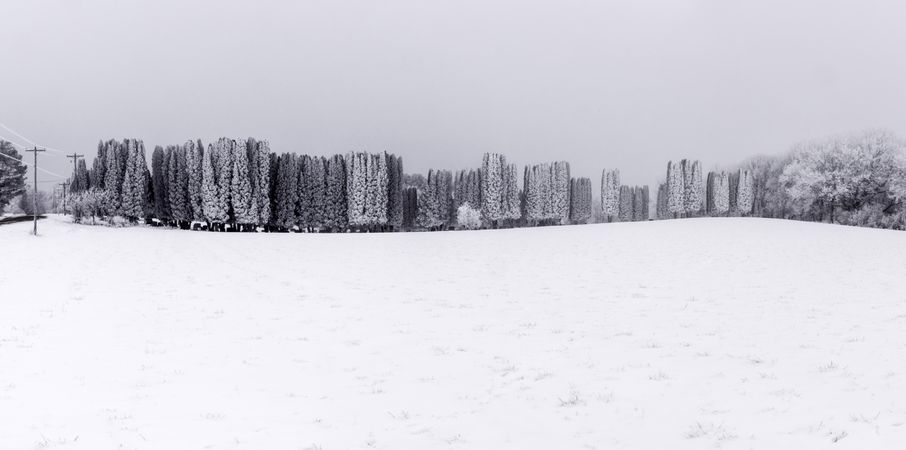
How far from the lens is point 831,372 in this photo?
934cm

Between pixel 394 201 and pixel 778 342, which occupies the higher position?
pixel 394 201

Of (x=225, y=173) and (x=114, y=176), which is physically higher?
(x=225, y=173)

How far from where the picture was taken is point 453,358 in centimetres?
1111

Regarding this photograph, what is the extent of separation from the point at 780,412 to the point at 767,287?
15.0 metres

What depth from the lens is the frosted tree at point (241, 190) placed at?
222 ft

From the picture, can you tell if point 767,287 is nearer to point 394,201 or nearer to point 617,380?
point 617,380

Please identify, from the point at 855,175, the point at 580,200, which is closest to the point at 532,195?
the point at 580,200

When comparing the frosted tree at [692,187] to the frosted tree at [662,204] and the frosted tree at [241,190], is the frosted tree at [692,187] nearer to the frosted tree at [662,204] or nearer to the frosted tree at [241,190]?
the frosted tree at [662,204]

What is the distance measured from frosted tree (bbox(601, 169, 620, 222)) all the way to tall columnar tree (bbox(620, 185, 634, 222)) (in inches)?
539

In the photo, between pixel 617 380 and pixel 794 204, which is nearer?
pixel 617 380

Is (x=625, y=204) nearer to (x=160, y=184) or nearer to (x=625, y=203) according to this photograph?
(x=625, y=203)

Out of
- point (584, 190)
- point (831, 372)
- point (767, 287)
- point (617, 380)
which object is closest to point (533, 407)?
point (617, 380)

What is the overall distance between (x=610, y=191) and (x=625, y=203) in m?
17.0

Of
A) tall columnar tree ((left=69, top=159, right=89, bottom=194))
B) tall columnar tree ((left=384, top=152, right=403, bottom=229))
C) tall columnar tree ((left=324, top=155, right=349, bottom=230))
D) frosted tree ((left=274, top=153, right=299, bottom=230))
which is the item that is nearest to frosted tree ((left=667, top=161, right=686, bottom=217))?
tall columnar tree ((left=384, top=152, right=403, bottom=229))
